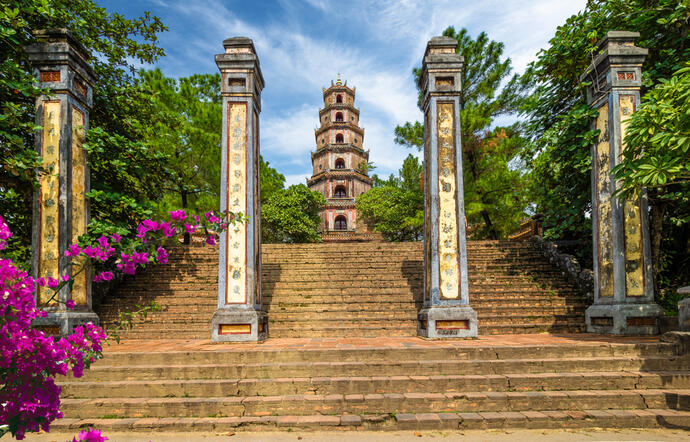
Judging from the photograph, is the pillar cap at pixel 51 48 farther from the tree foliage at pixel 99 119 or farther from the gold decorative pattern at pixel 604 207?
the gold decorative pattern at pixel 604 207

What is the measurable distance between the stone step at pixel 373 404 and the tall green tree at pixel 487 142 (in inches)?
378

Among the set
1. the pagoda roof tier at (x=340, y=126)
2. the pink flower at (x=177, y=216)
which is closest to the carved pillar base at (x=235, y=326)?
the pink flower at (x=177, y=216)

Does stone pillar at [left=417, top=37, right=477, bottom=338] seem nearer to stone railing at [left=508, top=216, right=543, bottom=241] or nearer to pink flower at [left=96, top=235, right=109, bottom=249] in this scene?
pink flower at [left=96, top=235, right=109, bottom=249]

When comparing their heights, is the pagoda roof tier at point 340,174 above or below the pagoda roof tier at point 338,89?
below

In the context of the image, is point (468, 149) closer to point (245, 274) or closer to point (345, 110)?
point (245, 274)

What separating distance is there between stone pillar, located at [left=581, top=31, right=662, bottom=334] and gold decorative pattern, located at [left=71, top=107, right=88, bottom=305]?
9148mm

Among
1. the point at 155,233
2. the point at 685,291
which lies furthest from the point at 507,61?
the point at 155,233

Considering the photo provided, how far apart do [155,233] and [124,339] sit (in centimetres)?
575

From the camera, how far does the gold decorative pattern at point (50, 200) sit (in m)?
6.17

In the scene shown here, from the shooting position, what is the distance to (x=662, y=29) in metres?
7.39

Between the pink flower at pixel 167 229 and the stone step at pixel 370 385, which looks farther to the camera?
Answer: the stone step at pixel 370 385

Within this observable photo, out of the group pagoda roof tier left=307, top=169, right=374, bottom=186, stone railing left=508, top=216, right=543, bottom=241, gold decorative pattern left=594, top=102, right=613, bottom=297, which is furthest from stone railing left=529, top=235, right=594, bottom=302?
pagoda roof tier left=307, top=169, right=374, bottom=186

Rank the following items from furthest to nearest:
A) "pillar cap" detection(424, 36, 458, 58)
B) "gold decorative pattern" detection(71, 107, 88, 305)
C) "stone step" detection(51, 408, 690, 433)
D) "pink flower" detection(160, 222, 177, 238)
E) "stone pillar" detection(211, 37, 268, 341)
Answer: "pillar cap" detection(424, 36, 458, 58), "stone pillar" detection(211, 37, 268, 341), "gold decorative pattern" detection(71, 107, 88, 305), "stone step" detection(51, 408, 690, 433), "pink flower" detection(160, 222, 177, 238)

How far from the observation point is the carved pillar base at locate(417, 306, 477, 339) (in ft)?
21.6
